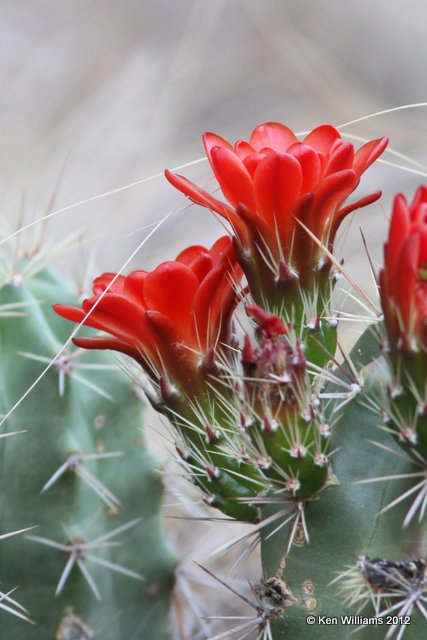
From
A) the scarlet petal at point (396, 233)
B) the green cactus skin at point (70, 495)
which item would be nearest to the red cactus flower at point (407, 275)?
the scarlet petal at point (396, 233)

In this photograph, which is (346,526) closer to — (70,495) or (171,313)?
(171,313)

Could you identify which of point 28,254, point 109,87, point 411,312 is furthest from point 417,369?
point 109,87

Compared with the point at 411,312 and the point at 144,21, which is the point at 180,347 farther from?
the point at 144,21

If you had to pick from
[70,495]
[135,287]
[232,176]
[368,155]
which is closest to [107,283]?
[135,287]

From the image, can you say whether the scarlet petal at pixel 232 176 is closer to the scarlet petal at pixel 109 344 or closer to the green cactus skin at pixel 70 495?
the scarlet petal at pixel 109 344

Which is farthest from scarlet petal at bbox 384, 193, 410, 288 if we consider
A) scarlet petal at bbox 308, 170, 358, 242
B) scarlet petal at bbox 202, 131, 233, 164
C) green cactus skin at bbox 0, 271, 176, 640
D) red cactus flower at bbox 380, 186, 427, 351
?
green cactus skin at bbox 0, 271, 176, 640
